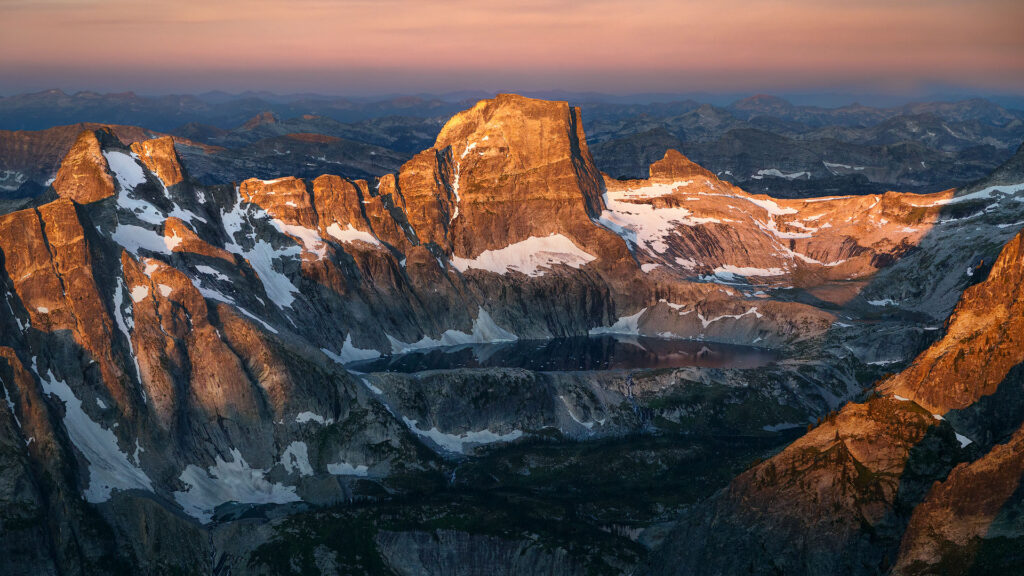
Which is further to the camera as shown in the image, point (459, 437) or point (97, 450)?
point (459, 437)

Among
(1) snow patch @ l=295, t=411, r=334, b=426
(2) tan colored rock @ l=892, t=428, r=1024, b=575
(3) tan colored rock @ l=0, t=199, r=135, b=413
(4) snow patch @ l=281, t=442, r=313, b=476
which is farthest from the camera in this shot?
(1) snow patch @ l=295, t=411, r=334, b=426

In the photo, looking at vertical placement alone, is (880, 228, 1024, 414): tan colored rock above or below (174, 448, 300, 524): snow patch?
above

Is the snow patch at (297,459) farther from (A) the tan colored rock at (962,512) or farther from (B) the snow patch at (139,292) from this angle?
(A) the tan colored rock at (962,512)

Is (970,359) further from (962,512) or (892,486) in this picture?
(962,512)

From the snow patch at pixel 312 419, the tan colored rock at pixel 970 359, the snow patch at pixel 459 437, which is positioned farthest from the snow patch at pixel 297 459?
the tan colored rock at pixel 970 359

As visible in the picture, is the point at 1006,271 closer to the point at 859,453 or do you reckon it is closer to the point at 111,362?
the point at 859,453

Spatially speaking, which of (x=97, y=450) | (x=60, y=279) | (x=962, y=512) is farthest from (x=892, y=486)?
(x=60, y=279)

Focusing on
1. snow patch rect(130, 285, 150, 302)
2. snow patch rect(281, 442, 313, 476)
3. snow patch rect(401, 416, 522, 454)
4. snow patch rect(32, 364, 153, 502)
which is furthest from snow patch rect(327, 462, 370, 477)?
snow patch rect(130, 285, 150, 302)

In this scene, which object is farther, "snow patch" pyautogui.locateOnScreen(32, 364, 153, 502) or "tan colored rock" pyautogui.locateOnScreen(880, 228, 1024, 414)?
"snow patch" pyautogui.locateOnScreen(32, 364, 153, 502)

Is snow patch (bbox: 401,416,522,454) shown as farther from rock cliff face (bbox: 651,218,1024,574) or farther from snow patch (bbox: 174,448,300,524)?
rock cliff face (bbox: 651,218,1024,574)

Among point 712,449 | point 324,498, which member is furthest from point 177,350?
point 712,449

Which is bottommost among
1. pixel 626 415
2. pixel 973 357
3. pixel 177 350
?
pixel 626 415
